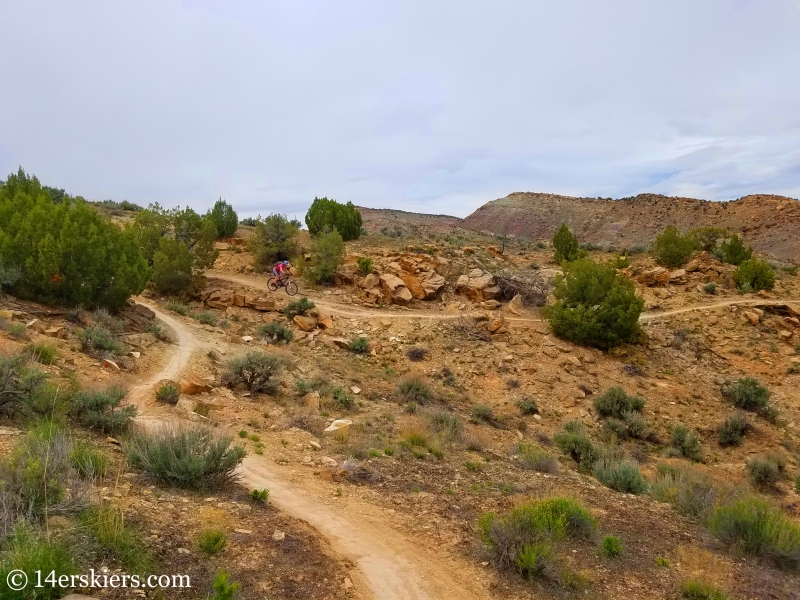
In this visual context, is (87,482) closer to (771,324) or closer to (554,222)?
(771,324)

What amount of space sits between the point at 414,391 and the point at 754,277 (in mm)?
19985

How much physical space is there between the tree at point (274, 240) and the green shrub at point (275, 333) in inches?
337

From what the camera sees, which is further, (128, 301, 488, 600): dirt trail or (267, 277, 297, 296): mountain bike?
(267, 277, 297, 296): mountain bike

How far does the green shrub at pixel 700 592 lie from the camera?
431 cm

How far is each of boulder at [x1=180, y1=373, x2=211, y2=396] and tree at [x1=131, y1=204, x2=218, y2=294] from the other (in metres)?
11.1

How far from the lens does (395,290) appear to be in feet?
70.4

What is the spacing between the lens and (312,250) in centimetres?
2381

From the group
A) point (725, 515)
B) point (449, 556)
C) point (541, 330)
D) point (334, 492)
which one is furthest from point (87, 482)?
point (541, 330)

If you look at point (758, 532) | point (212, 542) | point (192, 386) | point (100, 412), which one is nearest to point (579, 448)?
point (758, 532)

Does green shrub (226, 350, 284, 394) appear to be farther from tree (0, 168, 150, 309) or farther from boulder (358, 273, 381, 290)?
boulder (358, 273, 381, 290)

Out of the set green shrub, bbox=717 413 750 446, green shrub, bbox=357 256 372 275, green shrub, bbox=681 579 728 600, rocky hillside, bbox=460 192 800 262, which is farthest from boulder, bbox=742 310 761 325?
rocky hillside, bbox=460 192 800 262

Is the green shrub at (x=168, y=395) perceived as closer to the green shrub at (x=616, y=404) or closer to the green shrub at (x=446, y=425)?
the green shrub at (x=446, y=425)

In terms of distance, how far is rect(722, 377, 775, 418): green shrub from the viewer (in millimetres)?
15352

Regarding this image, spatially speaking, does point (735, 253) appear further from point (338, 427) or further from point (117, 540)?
point (117, 540)
